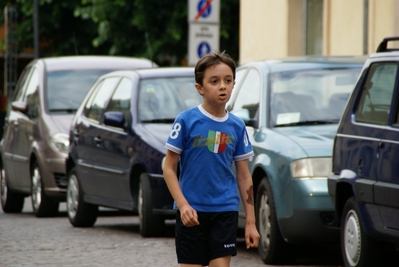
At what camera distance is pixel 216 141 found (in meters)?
5.57

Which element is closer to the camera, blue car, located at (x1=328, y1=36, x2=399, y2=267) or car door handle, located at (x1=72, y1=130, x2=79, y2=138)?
blue car, located at (x1=328, y1=36, x2=399, y2=267)

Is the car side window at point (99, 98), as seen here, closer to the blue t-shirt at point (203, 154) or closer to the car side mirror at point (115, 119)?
the car side mirror at point (115, 119)

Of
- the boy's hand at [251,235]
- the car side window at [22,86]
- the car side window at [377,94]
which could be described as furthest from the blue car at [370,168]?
the car side window at [22,86]

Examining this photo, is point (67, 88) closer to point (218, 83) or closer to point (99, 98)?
point (99, 98)

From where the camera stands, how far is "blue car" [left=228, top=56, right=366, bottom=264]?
8602 mm

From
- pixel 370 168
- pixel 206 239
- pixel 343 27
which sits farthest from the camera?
pixel 343 27

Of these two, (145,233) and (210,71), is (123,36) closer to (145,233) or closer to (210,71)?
(145,233)

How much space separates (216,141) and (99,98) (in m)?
7.33

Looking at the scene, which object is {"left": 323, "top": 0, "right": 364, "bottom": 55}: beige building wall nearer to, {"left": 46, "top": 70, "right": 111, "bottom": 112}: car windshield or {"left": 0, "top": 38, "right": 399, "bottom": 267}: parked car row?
{"left": 0, "top": 38, "right": 399, "bottom": 267}: parked car row

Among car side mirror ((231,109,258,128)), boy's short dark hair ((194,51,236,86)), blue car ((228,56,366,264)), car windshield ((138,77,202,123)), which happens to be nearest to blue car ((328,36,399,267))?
blue car ((228,56,366,264))

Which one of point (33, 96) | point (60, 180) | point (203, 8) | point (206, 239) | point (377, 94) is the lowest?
point (60, 180)

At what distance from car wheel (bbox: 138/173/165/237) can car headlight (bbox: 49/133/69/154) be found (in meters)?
2.90

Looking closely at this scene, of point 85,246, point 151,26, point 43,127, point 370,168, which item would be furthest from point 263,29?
point 370,168

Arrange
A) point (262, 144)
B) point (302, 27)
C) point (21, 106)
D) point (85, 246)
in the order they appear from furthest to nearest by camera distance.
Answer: point (302, 27) < point (21, 106) < point (85, 246) < point (262, 144)
